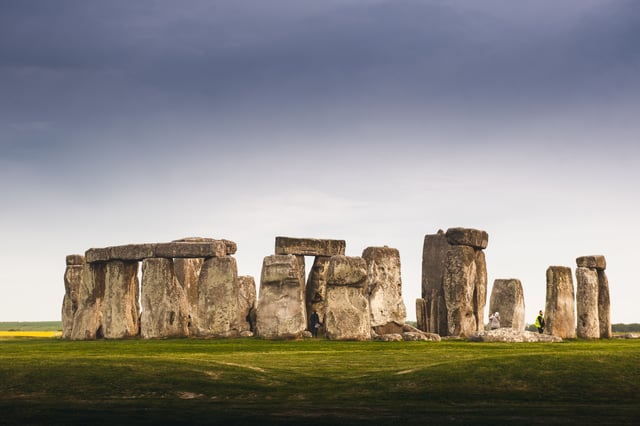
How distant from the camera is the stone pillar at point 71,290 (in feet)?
140

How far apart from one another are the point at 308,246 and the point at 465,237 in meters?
5.51

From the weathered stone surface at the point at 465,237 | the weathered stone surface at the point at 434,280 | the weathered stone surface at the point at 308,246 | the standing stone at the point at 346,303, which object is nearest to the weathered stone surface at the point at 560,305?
the weathered stone surface at the point at 465,237

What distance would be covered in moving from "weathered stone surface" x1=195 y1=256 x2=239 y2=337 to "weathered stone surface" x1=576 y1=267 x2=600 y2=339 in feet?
39.9

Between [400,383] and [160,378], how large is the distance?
425 cm

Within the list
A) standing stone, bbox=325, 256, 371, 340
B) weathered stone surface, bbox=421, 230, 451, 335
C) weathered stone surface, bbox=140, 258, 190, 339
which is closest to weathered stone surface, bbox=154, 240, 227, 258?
weathered stone surface, bbox=140, 258, 190, 339

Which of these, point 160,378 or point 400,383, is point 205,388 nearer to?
point 160,378

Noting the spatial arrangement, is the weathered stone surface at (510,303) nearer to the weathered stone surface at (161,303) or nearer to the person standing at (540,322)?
the person standing at (540,322)

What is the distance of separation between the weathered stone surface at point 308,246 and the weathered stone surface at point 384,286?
106cm

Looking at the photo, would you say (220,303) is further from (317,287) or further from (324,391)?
(324,391)

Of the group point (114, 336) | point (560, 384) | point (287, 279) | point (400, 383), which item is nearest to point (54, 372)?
point (400, 383)

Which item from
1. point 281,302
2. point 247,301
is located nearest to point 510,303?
point 247,301

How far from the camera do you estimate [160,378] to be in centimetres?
1936

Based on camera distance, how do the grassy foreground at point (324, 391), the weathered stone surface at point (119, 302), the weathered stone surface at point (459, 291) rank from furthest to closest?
the weathered stone surface at point (119, 302)
the weathered stone surface at point (459, 291)
the grassy foreground at point (324, 391)

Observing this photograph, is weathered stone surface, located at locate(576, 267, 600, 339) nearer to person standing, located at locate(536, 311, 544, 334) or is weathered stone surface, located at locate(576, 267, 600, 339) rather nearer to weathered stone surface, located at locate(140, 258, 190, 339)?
person standing, located at locate(536, 311, 544, 334)
